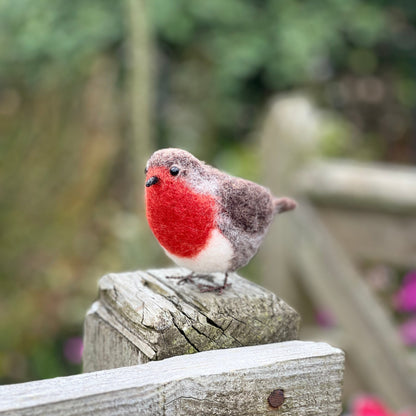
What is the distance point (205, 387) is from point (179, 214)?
36cm

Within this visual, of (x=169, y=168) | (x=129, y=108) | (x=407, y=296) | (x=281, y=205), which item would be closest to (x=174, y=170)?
(x=169, y=168)

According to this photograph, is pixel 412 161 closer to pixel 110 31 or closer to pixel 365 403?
pixel 110 31

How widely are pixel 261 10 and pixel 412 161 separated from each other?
1.92 m

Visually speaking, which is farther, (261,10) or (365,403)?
(261,10)

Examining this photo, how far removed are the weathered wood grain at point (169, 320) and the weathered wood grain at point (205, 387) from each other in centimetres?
5

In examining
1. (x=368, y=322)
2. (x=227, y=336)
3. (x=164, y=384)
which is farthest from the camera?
(x=368, y=322)

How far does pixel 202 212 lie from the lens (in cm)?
119

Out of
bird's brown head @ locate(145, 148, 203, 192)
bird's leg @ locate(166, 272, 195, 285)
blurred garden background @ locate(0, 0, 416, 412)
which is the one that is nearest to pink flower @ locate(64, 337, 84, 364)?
blurred garden background @ locate(0, 0, 416, 412)

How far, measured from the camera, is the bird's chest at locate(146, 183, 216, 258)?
1.16 m

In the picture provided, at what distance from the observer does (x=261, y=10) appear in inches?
184

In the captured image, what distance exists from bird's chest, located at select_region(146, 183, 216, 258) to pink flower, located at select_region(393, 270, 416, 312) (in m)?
2.60

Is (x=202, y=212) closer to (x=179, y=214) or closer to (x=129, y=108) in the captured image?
(x=179, y=214)

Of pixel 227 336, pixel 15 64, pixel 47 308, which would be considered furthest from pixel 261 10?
pixel 227 336

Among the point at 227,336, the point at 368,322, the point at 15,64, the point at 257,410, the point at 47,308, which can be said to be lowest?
the point at 257,410
